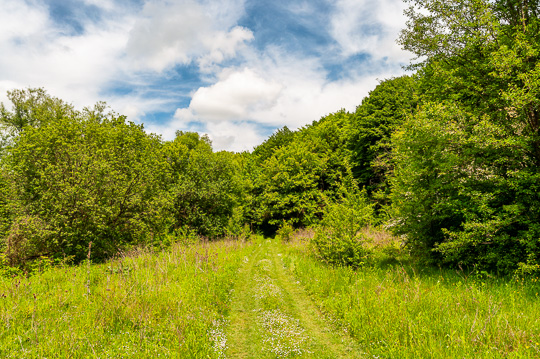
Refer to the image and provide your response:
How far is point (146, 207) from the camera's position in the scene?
61.6ft

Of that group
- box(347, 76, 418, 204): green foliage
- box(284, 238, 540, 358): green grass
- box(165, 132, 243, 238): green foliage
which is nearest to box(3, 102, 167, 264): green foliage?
box(165, 132, 243, 238): green foliage

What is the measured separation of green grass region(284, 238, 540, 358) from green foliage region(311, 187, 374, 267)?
6.98 feet

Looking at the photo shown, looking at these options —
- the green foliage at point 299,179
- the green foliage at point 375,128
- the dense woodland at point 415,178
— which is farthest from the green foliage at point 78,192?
the green foliage at point 375,128

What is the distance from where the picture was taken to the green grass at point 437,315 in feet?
16.2

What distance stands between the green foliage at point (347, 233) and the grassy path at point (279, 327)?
2.70 metres

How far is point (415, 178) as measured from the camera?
418 inches

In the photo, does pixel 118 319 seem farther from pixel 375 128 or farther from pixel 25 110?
pixel 25 110

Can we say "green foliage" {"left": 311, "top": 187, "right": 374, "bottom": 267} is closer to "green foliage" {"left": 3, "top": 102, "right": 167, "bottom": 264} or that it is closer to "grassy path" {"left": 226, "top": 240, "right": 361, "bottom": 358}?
"grassy path" {"left": 226, "top": 240, "right": 361, "bottom": 358}

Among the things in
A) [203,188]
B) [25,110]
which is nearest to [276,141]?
[203,188]

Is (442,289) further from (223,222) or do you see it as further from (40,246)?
(223,222)

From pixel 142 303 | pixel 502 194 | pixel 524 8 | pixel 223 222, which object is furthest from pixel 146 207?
pixel 524 8

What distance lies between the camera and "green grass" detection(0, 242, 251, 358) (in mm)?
5078

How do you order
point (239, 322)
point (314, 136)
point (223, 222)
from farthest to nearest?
point (314, 136)
point (223, 222)
point (239, 322)

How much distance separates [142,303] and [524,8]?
1848 cm
